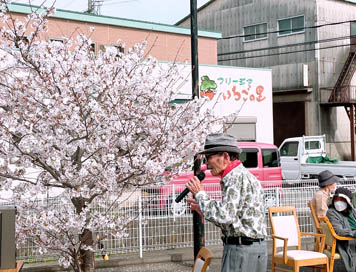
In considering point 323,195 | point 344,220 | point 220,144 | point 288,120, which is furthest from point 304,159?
point 220,144

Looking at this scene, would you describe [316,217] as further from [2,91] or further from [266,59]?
[266,59]

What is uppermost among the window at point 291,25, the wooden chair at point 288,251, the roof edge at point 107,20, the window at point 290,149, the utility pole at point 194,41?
the window at point 291,25

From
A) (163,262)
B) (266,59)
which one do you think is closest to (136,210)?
(163,262)

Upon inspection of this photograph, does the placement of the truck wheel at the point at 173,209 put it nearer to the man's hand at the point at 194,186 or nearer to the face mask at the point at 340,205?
the face mask at the point at 340,205

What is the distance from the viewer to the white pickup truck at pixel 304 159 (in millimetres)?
21000

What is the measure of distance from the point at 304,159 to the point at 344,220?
49.2 ft

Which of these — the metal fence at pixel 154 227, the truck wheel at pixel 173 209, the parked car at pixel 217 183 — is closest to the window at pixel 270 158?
the parked car at pixel 217 183

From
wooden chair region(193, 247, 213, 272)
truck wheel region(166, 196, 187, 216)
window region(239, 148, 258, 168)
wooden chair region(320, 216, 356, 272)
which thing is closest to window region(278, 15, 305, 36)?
window region(239, 148, 258, 168)

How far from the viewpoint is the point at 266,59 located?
1272 inches

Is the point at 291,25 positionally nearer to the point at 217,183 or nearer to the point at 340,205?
the point at 217,183

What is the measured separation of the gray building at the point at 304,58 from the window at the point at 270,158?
15.0m

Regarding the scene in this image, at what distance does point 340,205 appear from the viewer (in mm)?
7438

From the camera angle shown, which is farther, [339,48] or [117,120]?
[339,48]

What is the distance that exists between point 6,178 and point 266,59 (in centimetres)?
2803
